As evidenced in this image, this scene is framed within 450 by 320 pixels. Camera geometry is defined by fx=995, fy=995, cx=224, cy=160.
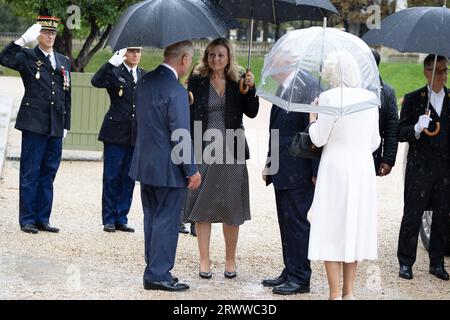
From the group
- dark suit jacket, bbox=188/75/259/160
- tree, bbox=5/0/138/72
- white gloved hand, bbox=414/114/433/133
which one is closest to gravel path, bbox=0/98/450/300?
dark suit jacket, bbox=188/75/259/160

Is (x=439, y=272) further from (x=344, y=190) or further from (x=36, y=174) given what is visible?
(x=36, y=174)

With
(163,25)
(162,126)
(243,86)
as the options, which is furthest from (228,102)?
(163,25)

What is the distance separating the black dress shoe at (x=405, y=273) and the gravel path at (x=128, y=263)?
5 centimetres

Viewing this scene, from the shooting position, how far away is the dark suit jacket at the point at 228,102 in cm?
774

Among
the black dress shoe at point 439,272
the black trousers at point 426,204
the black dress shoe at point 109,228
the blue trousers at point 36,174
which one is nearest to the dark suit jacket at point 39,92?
the blue trousers at point 36,174

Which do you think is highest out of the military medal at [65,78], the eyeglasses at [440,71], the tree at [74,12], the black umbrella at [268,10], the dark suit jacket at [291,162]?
the tree at [74,12]

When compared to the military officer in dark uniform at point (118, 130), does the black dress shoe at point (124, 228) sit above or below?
below

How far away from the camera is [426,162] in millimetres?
8227

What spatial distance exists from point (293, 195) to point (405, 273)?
1.46m

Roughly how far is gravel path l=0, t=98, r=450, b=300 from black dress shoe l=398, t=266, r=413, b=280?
54mm

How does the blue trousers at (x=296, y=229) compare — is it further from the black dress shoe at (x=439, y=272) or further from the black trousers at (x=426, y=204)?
the black dress shoe at (x=439, y=272)

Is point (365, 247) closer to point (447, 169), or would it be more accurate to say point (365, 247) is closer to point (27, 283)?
point (447, 169)

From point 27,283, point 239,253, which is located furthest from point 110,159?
point 27,283

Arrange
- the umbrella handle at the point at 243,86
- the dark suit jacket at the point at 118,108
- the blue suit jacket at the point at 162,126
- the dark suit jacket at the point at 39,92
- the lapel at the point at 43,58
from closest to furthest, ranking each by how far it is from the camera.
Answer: the blue suit jacket at the point at 162,126 < the umbrella handle at the point at 243,86 < the dark suit jacket at the point at 39,92 < the lapel at the point at 43,58 < the dark suit jacket at the point at 118,108
